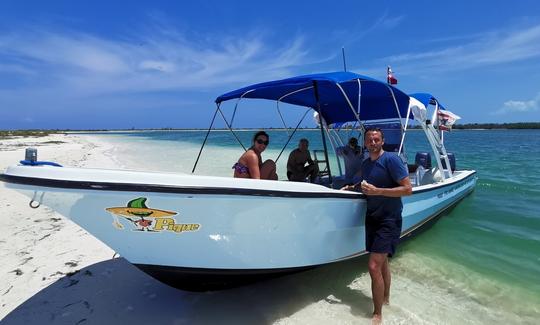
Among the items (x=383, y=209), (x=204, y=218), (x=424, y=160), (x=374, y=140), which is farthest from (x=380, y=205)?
(x=424, y=160)

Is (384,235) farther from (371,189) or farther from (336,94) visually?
(336,94)

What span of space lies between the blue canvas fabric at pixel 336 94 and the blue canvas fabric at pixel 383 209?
107 cm

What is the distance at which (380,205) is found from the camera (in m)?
3.62

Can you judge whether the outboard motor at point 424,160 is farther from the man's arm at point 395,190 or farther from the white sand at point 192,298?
the man's arm at point 395,190

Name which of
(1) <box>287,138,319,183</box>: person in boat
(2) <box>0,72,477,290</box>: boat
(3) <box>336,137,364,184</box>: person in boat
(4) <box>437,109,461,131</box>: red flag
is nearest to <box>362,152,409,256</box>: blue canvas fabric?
(2) <box>0,72,477,290</box>: boat

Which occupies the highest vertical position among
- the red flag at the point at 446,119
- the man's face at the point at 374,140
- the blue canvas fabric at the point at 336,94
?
the blue canvas fabric at the point at 336,94

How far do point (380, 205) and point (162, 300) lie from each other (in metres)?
2.57

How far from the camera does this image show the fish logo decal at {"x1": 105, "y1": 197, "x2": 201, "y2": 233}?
9.54ft

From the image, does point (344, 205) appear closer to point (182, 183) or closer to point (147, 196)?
point (182, 183)

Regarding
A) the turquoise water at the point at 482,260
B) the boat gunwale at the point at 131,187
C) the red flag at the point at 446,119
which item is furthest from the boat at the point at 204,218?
the red flag at the point at 446,119

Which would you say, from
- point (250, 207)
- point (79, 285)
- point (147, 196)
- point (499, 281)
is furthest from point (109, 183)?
point (499, 281)

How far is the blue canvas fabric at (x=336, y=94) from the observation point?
14.2 feet

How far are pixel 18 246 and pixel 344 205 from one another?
15.4ft

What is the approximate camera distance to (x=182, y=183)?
2938 millimetres
